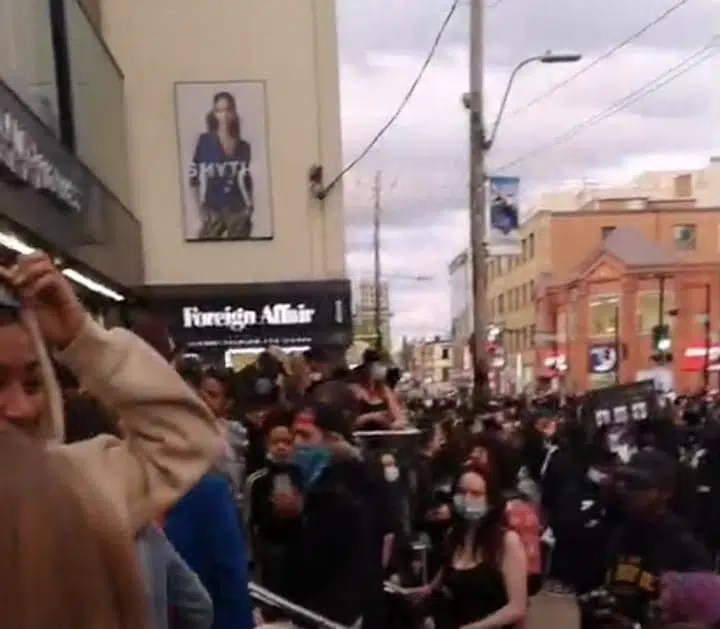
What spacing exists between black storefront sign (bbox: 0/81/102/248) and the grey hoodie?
8951 mm

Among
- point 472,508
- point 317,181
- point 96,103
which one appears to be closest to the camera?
point 472,508

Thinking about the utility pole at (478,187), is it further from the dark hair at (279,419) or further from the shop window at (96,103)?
the dark hair at (279,419)

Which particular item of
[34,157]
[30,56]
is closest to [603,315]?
[30,56]

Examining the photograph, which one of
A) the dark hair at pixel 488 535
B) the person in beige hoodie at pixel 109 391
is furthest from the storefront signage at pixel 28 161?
the person in beige hoodie at pixel 109 391

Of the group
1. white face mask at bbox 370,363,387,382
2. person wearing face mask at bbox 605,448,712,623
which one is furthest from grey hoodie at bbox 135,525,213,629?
white face mask at bbox 370,363,387,382

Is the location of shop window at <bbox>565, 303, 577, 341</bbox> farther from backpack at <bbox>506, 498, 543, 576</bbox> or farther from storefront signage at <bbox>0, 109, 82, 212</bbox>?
backpack at <bbox>506, 498, 543, 576</bbox>

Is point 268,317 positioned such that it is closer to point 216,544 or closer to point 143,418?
point 216,544

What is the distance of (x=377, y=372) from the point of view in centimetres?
1239

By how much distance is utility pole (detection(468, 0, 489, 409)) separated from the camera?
81.4 ft

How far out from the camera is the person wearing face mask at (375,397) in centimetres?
1091

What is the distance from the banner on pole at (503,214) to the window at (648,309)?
54515 mm

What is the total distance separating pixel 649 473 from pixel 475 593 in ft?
3.02

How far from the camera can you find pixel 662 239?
89.4 m

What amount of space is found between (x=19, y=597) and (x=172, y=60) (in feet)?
87.6
